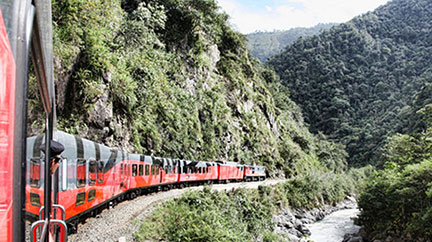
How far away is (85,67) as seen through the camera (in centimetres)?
1698

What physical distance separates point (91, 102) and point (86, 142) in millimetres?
7734

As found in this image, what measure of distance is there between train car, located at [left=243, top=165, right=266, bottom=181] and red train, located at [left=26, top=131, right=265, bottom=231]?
375 inches

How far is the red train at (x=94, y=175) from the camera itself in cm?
280

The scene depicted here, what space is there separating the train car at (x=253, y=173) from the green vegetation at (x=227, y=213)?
3.90 meters

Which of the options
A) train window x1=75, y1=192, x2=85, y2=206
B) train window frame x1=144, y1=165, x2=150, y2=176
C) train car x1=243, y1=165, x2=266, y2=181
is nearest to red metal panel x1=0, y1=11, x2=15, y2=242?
train window x1=75, y1=192, x2=85, y2=206

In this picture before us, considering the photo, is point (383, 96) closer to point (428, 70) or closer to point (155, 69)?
point (428, 70)

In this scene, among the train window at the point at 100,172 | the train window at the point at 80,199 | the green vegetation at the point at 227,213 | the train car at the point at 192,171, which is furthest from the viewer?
the train car at the point at 192,171

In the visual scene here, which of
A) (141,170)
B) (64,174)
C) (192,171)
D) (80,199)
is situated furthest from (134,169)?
(64,174)

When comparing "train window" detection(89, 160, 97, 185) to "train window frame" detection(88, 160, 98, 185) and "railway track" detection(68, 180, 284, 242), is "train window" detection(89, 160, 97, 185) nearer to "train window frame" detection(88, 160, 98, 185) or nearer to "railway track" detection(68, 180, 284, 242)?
"train window frame" detection(88, 160, 98, 185)

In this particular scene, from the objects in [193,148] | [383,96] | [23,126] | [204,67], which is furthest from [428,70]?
[23,126]

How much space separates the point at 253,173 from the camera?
34500 millimetres

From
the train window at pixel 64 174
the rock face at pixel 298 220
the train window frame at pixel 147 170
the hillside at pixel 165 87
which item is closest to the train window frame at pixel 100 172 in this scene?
the train window at pixel 64 174

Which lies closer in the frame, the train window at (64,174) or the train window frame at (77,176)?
the train window at (64,174)

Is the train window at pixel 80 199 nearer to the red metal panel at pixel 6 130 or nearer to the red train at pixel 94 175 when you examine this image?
the red train at pixel 94 175
